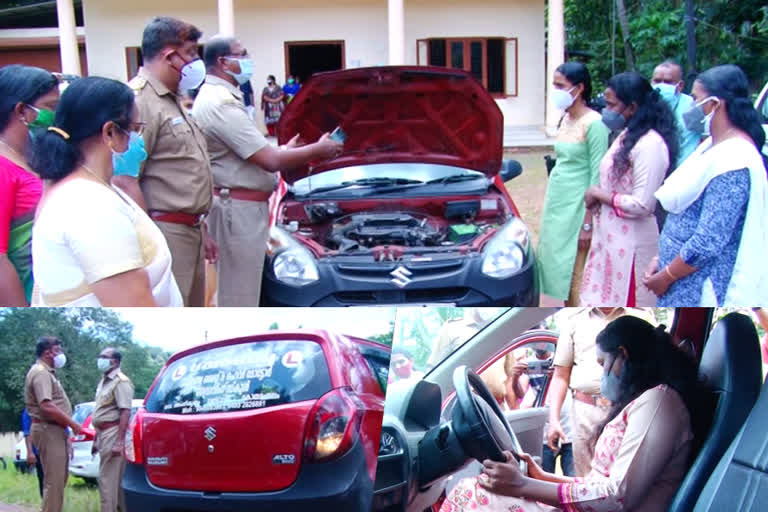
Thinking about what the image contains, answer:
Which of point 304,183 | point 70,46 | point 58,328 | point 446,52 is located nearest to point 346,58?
point 446,52

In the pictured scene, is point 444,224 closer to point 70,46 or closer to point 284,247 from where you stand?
point 284,247

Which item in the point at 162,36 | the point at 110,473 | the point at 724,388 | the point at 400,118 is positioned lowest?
the point at 110,473

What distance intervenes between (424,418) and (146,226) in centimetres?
118

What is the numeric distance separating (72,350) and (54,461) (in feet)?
0.97

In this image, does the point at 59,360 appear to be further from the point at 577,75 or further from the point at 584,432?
the point at 577,75

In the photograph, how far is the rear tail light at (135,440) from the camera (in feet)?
6.74

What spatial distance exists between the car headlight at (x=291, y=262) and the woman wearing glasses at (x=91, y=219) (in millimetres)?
1667

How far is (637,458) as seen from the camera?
1.92 metres

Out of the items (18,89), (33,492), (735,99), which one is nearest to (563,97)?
(735,99)

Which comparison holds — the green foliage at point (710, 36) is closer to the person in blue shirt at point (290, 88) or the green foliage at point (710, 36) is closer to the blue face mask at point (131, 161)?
the person in blue shirt at point (290, 88)

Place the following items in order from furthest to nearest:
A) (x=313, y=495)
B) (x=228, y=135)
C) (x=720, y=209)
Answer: (x=228, y=135), (x=720, y=209), (x=313, y=495)

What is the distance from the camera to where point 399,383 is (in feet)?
6.63

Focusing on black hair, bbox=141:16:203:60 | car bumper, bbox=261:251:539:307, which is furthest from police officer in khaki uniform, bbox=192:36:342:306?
car bumper, bbox=261:251:539:307

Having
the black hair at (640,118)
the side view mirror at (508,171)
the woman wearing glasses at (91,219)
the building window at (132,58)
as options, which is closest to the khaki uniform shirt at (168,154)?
the woman wearing glasses at (91,219)
